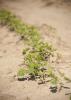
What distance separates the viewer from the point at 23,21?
17.0ft

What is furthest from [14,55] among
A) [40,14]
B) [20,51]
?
[40,14]

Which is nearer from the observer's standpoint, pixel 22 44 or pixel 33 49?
pixel 33 49

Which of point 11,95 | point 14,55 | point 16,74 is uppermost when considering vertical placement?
point 14,55

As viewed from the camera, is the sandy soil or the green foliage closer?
the sandy soil

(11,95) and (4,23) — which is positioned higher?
(4,23)

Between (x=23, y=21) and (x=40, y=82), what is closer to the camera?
(x=40, y=82)

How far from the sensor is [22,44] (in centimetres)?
426

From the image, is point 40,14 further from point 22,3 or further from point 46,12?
point 22,3

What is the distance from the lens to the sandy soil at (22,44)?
10.2ft

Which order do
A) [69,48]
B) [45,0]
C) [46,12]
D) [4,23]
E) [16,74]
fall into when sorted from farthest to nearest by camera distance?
[45,0], [46,12], [4,23], [69,48], [16,74]

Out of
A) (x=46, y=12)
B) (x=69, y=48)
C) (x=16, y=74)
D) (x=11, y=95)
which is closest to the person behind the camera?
(x=11, y=95)

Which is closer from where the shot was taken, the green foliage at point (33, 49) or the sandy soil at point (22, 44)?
the sandy soil at point (22, 44)

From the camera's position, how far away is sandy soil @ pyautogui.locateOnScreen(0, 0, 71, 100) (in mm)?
3098

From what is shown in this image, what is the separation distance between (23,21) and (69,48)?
5.47ft
